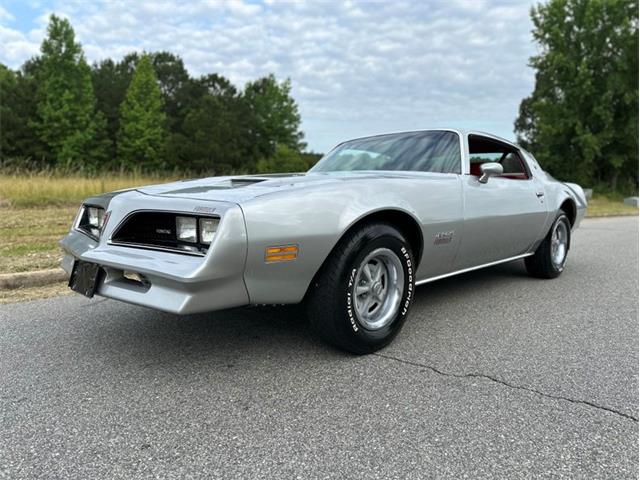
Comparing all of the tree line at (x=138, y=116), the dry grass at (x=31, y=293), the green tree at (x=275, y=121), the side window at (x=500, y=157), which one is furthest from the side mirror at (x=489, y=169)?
the green tree at (x=275, y=121)

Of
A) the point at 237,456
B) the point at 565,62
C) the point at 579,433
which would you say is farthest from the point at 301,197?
the point at 565,62

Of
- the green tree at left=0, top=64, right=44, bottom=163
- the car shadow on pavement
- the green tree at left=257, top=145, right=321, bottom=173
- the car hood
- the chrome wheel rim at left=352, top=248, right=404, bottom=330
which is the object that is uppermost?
the green tree at left=0, top=64, right=44, bottom=163

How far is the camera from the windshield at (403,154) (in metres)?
3.62

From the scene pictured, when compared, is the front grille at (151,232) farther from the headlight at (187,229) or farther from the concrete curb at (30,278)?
the concrete curb at (30,278)

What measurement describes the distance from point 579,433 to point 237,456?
1350mm

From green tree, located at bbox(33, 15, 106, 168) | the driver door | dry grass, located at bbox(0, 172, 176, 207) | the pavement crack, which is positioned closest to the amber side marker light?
the pavement crack

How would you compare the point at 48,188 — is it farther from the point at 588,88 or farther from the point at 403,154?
the point at 588,88

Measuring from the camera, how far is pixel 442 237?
126 inches

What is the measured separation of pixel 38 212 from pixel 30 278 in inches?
201

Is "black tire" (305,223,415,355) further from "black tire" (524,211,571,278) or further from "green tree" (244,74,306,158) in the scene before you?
"green tree" (244,74,306,158)

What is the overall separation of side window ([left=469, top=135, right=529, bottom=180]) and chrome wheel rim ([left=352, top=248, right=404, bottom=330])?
5.62 feet

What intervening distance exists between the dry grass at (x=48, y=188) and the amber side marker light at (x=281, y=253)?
8.72 m

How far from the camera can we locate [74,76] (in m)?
37.0

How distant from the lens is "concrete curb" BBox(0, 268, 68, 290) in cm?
413
